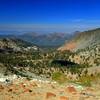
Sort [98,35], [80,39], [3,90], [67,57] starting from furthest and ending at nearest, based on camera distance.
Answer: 1. [80,39]
2. [98,35]
3. [67,57]
4. [3,90]

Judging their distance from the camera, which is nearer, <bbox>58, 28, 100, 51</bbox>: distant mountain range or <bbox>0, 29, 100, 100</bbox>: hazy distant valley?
<bbox>0, 29, 100, 100</bbox>: hazy distant valley

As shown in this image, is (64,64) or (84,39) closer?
(64,64)

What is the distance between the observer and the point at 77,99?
74.2ft

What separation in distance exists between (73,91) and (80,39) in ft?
537

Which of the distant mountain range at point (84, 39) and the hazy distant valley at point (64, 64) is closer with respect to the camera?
the hazy distant valley at point (64, 64)

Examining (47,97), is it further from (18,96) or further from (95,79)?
(95,79)

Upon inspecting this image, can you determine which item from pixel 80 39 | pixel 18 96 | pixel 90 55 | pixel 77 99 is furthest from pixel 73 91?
pixel 80 39

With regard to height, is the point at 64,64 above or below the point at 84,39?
below

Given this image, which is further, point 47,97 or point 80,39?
point 80,39

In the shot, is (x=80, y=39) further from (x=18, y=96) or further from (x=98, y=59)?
(x=18, y=96)

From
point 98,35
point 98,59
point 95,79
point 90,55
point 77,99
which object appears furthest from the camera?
point 98,35

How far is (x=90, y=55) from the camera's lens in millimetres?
111500

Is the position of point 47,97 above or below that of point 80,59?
above

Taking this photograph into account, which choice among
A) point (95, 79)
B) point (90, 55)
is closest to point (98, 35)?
point (90, 55)
